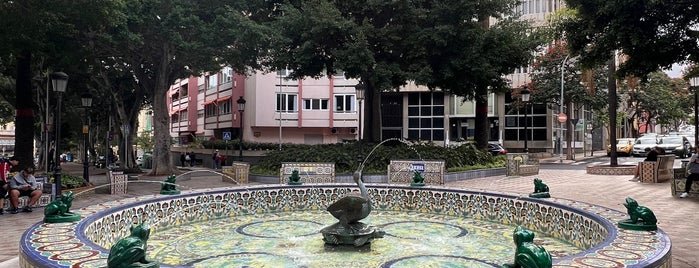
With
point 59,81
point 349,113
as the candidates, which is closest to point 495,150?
point 349,113

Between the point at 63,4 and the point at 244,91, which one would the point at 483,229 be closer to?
the point at 63,4

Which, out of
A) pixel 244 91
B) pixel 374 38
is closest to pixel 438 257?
pixel 374 38

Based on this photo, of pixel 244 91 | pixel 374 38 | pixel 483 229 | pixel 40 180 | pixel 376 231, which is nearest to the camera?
pixel 376 231

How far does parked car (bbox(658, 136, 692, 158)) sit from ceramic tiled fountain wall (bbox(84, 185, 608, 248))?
30.2 m

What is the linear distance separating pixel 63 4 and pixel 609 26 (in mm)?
13512

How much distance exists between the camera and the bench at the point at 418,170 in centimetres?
1634

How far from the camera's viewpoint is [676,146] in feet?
111

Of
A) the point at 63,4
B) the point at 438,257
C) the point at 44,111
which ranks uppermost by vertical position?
the point at 63,4

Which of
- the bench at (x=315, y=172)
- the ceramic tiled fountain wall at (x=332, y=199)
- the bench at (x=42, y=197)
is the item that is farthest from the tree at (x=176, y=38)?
the ceramic tiled fountain wall at (x=332, y=199)

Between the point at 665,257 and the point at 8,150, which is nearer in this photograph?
the point at 665,257

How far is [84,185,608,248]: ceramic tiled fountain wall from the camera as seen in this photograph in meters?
6.28

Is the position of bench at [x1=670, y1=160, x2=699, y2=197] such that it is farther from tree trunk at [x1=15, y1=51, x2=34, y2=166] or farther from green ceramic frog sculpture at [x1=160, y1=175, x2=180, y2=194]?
tree trunk at [x1=15, y1=51, x2=34, y2=166]

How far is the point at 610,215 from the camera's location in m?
5.68

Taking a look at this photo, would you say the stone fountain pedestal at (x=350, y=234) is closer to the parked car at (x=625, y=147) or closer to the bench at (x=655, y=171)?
the bench at (x=655, y=171)
